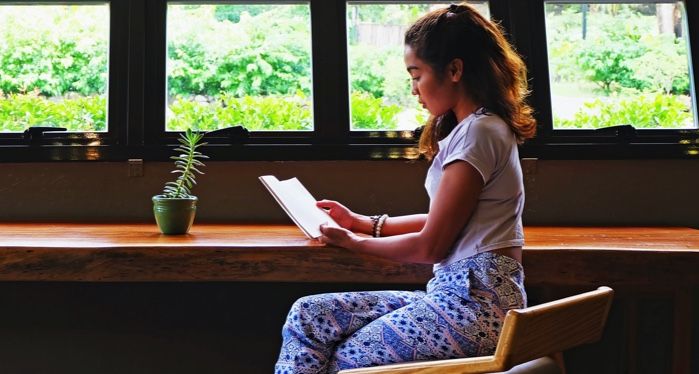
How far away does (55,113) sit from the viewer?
2.20 m

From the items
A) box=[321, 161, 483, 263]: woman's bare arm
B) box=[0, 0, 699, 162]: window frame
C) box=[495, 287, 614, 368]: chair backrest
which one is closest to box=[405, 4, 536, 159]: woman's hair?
box=[321, 161, 483, 263]: woman's bare arm

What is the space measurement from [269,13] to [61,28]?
30.5 inches

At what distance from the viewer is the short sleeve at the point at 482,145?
1.16m

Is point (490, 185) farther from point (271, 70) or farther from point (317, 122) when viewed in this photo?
point (271, 70)

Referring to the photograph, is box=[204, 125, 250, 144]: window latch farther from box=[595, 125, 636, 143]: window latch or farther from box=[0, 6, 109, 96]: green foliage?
box=[595, 125, 636, 143]: window latch

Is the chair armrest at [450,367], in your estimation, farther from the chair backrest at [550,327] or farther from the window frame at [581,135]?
the window frame at [581,135]

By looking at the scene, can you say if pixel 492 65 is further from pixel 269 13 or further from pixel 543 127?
pixel 269 13

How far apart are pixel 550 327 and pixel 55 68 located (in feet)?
6.66

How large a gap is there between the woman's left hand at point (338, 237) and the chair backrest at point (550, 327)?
553mm

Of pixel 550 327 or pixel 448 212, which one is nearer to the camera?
pixel 550 327

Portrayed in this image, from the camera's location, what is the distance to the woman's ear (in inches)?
49.5

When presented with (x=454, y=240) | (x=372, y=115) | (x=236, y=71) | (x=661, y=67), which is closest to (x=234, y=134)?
(x=236, y=71)

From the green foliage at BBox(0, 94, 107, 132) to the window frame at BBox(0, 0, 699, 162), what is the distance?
2.0 inches

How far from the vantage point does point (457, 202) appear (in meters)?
1.15
